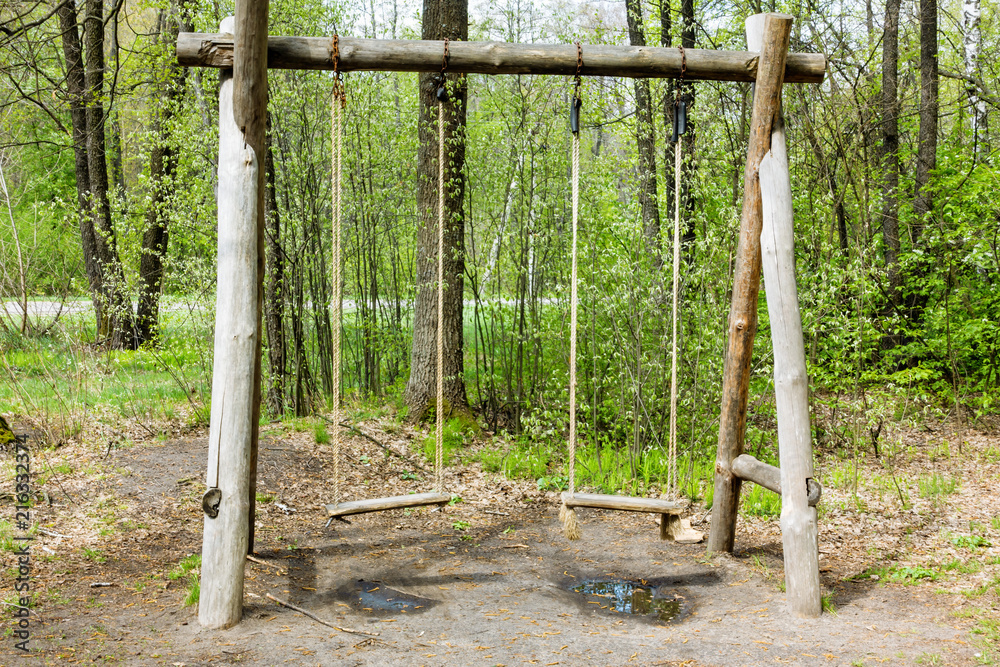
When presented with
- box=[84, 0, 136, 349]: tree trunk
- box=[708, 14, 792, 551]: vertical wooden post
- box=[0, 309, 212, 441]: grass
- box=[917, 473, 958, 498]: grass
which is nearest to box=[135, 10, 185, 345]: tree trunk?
box=[0, 309, 212, 441]: grass

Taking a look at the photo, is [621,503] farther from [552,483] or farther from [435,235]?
[435,235]

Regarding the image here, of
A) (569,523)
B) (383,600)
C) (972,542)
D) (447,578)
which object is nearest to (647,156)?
(569,523)

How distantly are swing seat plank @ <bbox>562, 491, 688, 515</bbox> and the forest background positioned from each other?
197cm

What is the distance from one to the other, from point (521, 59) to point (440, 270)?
1.26m

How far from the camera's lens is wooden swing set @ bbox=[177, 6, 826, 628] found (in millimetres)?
3562

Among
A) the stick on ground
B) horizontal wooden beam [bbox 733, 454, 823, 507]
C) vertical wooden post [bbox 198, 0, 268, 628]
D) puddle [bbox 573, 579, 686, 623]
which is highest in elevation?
vertical wooden post [bbox 198, 0, 268, 628]

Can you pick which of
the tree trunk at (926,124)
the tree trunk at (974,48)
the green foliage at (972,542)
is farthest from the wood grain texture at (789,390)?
A: the tree trunk at (974,48)

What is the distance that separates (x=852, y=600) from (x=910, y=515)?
180cm

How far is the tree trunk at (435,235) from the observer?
273 inches

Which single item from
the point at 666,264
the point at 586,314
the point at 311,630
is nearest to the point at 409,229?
the point at 586,314

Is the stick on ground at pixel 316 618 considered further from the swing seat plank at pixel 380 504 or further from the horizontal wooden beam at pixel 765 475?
the horizontal wooden beam at pixel 765 475

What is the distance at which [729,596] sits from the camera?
4012 millimetres

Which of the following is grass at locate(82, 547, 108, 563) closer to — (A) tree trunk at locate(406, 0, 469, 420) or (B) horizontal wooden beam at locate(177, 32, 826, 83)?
(B) horizontal wooden beam at locate(177, 32, 826, 83)

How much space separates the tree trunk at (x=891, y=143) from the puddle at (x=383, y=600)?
6.53m
